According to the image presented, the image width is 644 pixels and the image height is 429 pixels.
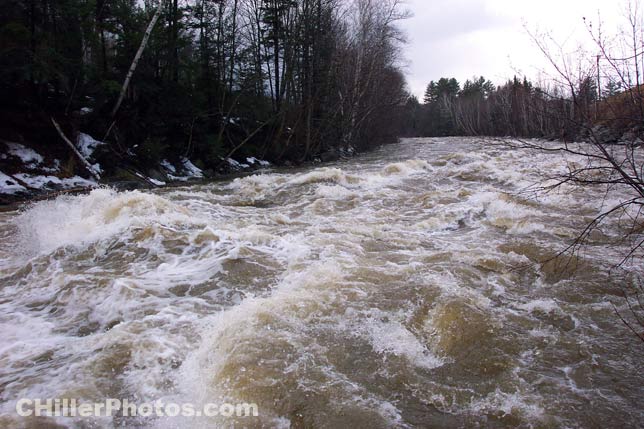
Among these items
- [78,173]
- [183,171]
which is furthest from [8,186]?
[183,171]

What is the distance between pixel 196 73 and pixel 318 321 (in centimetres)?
1604

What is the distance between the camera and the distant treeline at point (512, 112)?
2891 millimetres

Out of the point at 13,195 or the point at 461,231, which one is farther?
the point at 13,195

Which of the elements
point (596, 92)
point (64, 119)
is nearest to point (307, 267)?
point (596, 92)

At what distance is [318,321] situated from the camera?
11.7 ft

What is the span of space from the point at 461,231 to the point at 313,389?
4717 mm

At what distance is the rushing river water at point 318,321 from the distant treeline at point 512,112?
36.3 inches

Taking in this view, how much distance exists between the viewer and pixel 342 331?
3441mm

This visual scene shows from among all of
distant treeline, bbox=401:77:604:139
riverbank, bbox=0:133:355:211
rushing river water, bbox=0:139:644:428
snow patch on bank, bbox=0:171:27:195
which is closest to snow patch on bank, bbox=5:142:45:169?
riverbank, bbox=0:133:355:211

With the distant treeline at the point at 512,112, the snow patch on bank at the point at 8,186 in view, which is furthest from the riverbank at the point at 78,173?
the distant treeline at the point at 512,112

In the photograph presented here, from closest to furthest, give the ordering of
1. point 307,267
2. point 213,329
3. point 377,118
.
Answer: point 213,329 < point 307,267 < point 377,118

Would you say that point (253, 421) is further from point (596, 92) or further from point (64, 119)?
point (64, 119)

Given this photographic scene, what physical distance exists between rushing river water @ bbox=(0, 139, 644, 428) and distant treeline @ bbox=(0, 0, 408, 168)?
624 centimetres

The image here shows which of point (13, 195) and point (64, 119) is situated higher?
point (64, 119)
